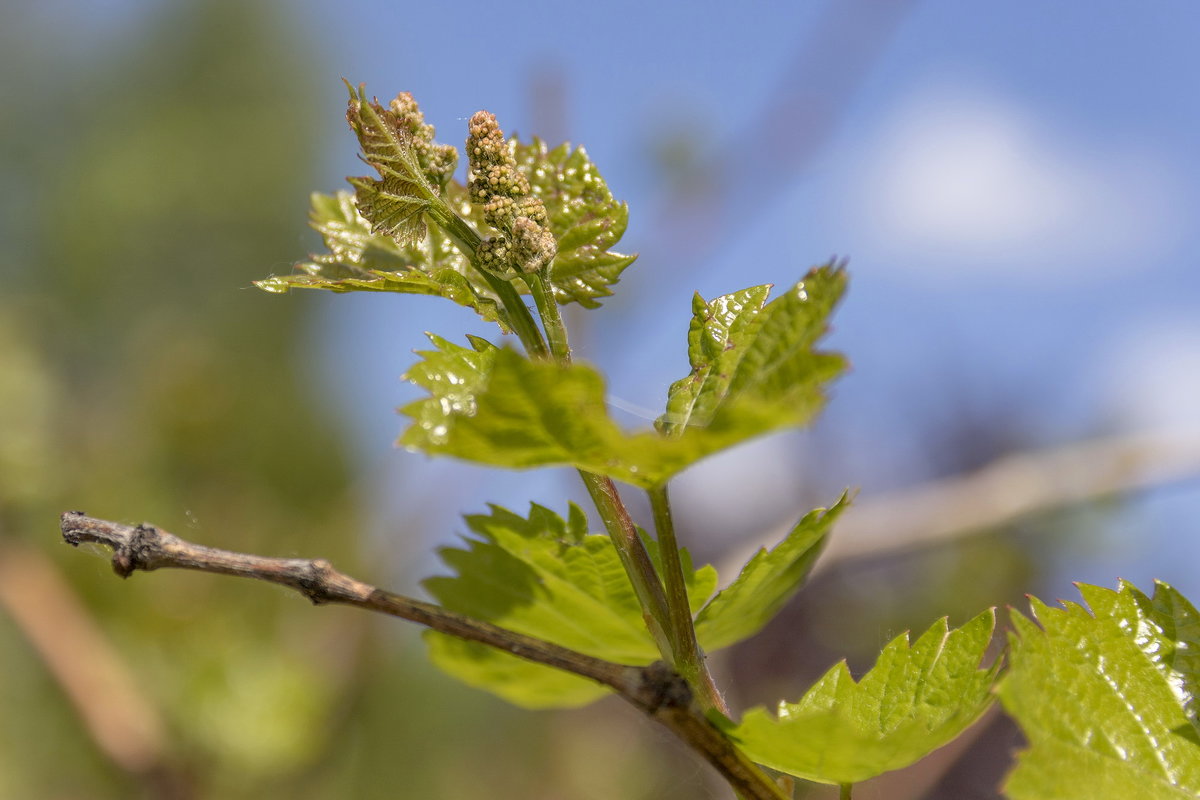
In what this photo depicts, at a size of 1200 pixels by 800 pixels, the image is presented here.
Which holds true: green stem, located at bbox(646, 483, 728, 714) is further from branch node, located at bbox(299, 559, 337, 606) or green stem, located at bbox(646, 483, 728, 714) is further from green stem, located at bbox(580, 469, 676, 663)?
branch node, located at bbox(299, 559, 337, 606)

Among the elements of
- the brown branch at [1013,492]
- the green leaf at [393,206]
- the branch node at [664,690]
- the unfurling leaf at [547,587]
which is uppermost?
the brown branch at [1013,492]

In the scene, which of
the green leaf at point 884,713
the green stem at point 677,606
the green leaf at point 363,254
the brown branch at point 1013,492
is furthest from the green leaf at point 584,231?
the brown branch at point 1013,492

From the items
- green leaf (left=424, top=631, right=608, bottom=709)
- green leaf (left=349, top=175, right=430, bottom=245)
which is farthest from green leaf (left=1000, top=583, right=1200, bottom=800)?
green leaf (left=349, top=175, right=430, bottom=245)

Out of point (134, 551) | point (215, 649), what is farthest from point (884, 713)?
point (215, 649)

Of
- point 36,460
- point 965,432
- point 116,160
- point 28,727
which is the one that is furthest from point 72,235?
point 965,432

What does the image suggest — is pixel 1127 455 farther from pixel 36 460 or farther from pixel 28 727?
pixel 28 727

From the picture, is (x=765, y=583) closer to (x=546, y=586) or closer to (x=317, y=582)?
(x=546, y=586)

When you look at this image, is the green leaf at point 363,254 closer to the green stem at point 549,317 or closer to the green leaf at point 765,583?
the green stem at point 549,317
